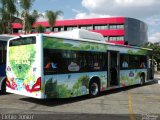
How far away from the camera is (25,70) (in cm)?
1217

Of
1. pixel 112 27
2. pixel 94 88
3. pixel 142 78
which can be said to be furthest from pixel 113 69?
pixel 112 27

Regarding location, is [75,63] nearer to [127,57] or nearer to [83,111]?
[83,111]

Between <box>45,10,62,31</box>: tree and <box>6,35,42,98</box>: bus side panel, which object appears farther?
<box>45,10,62,31</box>: tree

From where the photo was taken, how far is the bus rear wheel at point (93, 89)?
1466 centimetres

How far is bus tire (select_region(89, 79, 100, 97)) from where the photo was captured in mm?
14656

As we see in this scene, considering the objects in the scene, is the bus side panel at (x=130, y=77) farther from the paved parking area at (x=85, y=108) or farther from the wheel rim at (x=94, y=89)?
the wheel rim at (x=94, y=89)

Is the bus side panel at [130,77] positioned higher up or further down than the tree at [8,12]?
further down

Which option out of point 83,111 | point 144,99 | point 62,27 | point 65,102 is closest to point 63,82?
point 65,102

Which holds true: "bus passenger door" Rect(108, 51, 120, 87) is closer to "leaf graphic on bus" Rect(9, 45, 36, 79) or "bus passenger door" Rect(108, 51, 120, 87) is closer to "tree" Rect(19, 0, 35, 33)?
"leaf graphic on bus" Rect(9, 45, 36, 79)

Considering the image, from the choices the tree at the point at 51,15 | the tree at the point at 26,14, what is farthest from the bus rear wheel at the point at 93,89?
the tree at the point at 51,15

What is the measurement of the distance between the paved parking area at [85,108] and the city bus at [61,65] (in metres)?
0.52

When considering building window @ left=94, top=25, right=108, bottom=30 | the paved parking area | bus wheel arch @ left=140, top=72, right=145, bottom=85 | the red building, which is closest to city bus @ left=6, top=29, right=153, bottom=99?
the paved parking area

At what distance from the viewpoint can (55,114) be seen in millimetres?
10336

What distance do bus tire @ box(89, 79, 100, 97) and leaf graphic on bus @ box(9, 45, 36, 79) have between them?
148 inches
